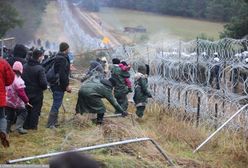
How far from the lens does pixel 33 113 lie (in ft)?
24.8

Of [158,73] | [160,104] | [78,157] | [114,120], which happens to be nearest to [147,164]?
[114,120]

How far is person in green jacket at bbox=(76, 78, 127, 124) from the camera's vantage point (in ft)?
25.5

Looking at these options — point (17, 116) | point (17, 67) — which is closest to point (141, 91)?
point (17, 116)

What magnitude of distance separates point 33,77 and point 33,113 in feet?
1.94

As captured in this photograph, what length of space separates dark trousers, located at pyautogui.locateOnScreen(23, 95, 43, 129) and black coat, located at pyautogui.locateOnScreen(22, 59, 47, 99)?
11cm

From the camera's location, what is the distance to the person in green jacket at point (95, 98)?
776 centimetres

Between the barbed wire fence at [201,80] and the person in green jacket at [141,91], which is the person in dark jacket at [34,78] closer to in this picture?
the person in green jacket at [141,91]

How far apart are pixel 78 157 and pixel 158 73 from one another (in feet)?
33.7

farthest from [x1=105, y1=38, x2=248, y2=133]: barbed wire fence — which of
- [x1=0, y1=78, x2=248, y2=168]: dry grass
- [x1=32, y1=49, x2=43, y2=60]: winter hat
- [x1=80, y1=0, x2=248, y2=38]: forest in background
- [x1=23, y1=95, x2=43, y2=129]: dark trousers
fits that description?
[x1=80, y1=0, x2=248, y2=38]: forest in background

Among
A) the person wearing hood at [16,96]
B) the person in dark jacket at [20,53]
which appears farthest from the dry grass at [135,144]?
the person in dark jacket at [20,53]

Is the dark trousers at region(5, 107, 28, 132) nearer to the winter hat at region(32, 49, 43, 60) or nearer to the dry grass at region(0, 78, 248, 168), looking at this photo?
the dry grass at region(0, 78, 248, 168)

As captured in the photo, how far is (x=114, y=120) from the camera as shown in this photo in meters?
8.19

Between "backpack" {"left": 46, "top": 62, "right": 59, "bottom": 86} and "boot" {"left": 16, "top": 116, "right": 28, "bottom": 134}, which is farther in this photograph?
"backpack" {"left": 46, "top": 62, "right": 59, "bottom": 86}

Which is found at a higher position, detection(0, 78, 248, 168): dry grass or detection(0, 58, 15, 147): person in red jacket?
detection(0, 58, 15, 147): person in red jacket
